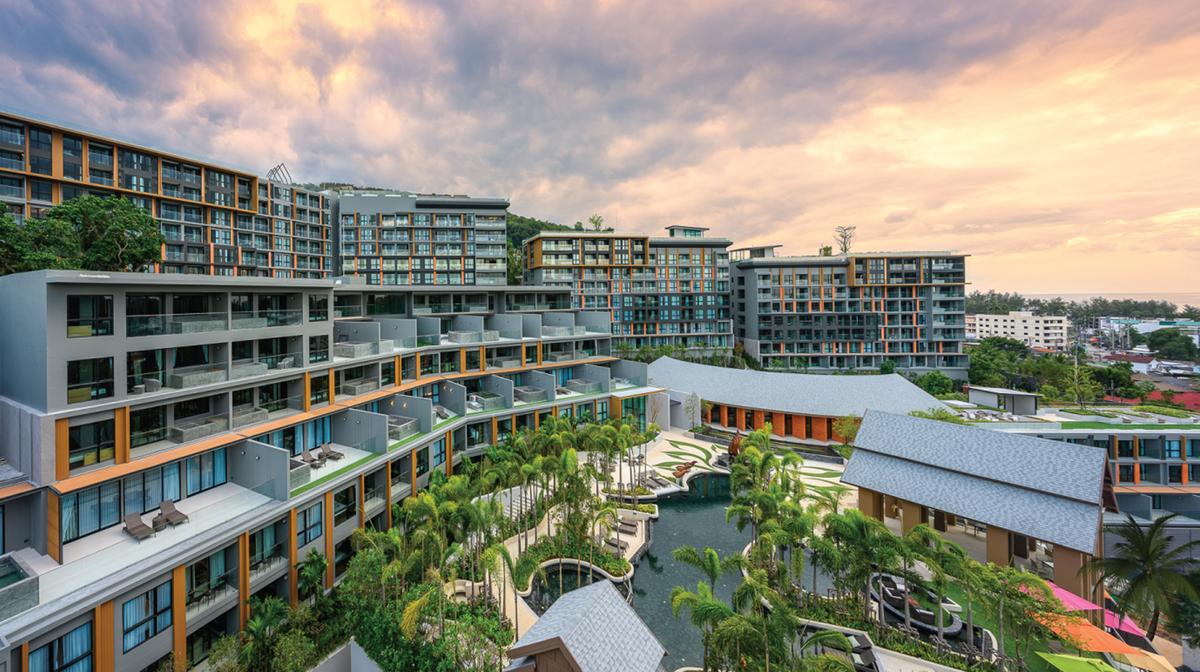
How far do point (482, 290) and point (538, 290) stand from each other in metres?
5.62

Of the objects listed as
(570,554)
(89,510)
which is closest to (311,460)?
(89,510)

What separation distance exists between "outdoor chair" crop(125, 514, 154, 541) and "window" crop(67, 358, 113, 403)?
4286 mm

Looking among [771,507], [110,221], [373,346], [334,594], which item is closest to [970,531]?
[771,507]

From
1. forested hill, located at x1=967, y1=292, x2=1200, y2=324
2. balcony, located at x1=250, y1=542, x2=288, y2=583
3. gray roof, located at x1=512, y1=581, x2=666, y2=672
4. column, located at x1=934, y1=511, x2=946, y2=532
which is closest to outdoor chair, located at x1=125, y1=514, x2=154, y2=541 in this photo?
balcony, located at x1=250, y1=542, x2=288, y2=583

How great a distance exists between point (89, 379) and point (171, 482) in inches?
187

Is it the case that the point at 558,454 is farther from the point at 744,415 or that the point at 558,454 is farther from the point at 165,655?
the point at 744,415

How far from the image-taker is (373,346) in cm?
2697

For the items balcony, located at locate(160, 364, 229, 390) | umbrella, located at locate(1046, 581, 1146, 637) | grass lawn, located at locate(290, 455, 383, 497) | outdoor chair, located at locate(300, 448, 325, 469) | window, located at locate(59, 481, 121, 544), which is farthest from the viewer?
outdoor chair, located at locate(300, 448, 325, 469)

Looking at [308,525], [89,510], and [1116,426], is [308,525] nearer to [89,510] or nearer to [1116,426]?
[89,510]

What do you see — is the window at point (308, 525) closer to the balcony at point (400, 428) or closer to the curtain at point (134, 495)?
the curtain at point (134, 495)

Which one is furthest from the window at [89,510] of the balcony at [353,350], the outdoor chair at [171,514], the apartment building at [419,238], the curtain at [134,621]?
the apartment building at [419,238]

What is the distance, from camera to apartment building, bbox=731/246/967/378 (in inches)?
2950

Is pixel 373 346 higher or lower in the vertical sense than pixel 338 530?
higher

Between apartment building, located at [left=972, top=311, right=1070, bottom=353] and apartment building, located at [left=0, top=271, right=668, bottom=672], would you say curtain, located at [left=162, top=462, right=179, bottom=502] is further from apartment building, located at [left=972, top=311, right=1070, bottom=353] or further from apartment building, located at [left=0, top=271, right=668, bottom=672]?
apartment building, located at [left=972, top=311, right=1070, bottom=353]
